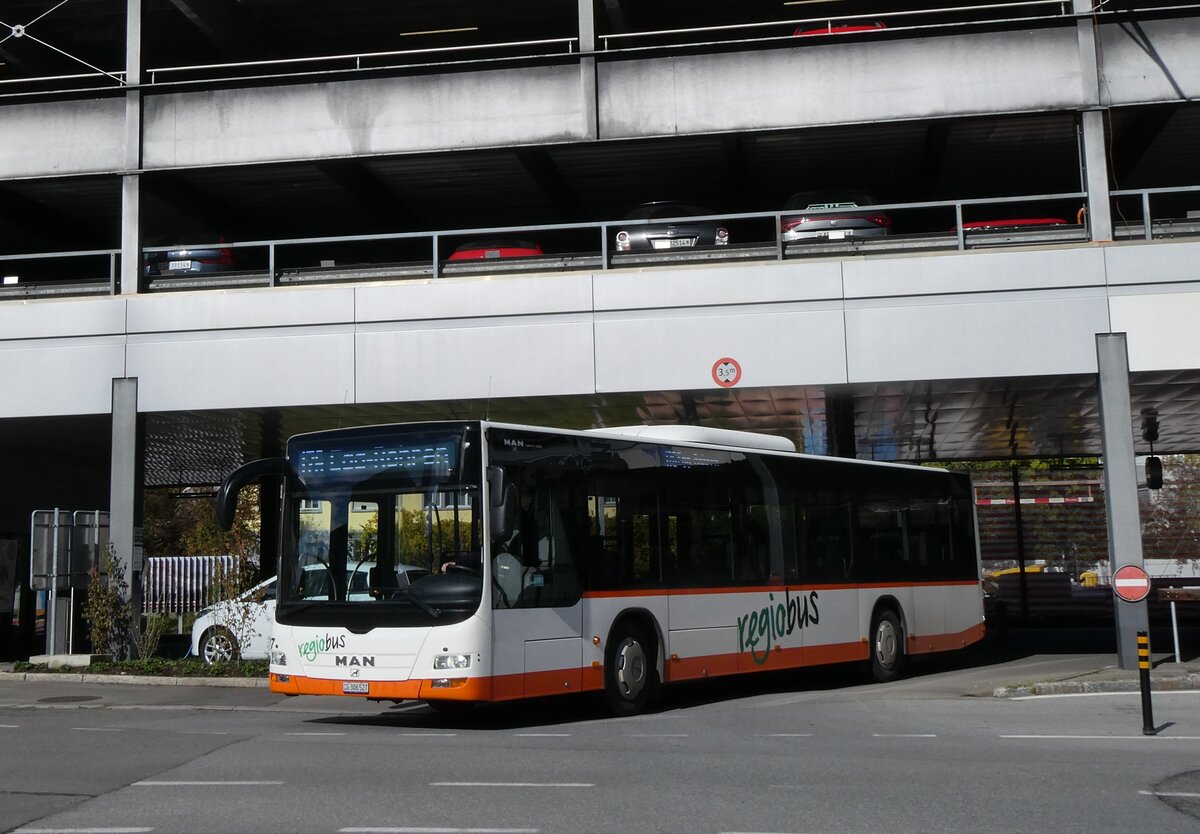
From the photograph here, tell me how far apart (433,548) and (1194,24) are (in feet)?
45.9

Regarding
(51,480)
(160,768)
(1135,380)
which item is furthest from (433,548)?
(51,480)

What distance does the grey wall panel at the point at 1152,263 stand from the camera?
59.0 feet

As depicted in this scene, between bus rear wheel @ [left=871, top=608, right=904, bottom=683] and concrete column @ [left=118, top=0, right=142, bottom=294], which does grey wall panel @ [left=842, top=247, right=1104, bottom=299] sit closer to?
bus rear wheel @ [left=871, top=608, right=904, bottom=683]

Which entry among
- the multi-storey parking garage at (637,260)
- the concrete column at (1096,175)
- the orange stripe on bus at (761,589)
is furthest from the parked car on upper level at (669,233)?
the orange stripe on bus at (761,589)

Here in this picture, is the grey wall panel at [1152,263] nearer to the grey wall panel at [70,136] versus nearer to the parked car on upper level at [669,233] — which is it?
the parked car on upper level at [669,233]

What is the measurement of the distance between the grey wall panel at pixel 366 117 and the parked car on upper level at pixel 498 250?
155 cm

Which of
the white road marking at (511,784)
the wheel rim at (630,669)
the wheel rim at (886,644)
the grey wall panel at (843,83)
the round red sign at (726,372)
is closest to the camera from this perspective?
the white road marking at (511,784)

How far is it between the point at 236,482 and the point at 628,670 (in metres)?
4.45

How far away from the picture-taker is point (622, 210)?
1030 inches

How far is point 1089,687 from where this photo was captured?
1628 cm

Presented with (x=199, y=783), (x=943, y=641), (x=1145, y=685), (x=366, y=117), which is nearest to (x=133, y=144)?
(x=366, y=117)

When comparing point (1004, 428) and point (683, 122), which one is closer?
point (683, 122)

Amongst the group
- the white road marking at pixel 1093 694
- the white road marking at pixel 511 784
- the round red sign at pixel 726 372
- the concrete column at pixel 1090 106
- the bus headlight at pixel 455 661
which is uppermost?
the concrete column at pixel 1090 106

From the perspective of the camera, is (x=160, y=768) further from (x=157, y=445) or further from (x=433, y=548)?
(x=157, y=445)
